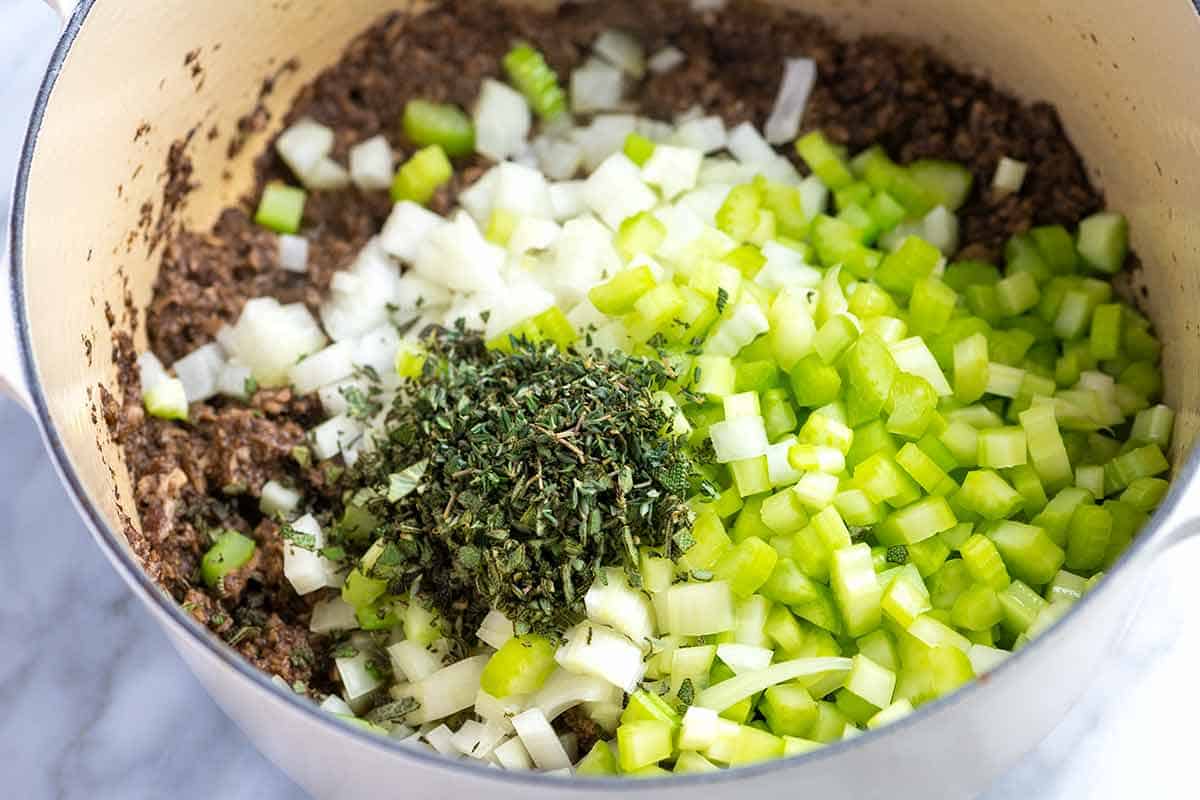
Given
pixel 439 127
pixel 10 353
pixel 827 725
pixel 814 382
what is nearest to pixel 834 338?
pixel 814 382

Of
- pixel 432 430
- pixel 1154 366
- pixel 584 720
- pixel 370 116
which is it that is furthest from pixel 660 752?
pixel 370 116

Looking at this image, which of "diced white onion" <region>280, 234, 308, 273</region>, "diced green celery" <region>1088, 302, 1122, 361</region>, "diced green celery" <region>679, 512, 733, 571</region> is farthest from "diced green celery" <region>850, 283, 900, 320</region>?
"diced white onion" <region>280, 234, 308, 273</region>

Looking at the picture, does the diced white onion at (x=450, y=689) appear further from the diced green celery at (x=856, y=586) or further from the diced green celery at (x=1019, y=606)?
the diced green celery at (x=1019, y=606)

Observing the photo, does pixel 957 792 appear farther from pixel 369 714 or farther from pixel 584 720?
pixel 369 714

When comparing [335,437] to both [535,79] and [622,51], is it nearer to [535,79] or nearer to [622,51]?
[535,79]


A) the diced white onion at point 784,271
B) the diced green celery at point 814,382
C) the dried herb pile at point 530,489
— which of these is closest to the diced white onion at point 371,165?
the dried herb pile at point 530,489

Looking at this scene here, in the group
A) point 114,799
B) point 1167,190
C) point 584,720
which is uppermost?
point 1167,190

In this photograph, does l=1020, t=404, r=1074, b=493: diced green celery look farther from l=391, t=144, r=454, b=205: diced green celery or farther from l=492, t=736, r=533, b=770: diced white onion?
l=391, t=144, r=454, b=205: diced green celery
